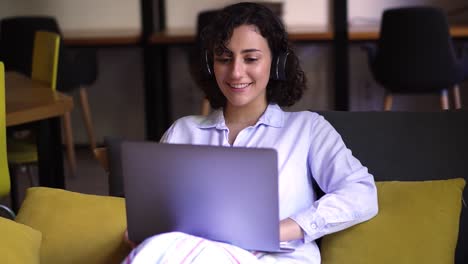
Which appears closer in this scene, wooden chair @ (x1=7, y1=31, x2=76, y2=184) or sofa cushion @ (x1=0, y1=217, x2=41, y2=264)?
sofa cushion @ (x1=0, y1=217, x2=41, y2=264)

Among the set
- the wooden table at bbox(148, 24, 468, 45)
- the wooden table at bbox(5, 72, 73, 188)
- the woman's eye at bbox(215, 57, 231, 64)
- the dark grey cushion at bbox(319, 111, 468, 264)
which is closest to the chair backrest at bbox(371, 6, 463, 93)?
the wooden table at bbox(148, 24, 468, 45)

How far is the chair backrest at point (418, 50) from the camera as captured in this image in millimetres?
4188

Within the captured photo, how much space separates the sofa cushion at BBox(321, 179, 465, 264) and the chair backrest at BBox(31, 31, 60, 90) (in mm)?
1873

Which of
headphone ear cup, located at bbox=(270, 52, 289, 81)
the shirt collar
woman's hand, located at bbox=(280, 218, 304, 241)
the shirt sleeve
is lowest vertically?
woman's hand, located at bbox=(280, 218, 304, 241)

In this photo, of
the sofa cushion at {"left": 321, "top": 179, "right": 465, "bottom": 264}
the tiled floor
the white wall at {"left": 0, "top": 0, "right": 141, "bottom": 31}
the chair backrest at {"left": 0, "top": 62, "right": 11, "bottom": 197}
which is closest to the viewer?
the sofa cushion at {"left": 321, "top": 179, "right": 465, "bottom": 264}

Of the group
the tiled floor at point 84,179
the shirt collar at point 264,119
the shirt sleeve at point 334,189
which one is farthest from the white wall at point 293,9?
the shirt sleeve at point 334,189

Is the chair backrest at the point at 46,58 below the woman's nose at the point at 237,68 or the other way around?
below

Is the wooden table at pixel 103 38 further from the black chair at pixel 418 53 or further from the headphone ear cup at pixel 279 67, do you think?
the headphone ear cup at pixel 279 67

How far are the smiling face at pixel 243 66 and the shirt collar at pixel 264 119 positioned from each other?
0.19 feet

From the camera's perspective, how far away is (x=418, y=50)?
4.22 meters

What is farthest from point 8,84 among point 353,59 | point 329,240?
point 353,59

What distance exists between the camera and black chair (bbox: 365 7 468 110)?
4.19 metres

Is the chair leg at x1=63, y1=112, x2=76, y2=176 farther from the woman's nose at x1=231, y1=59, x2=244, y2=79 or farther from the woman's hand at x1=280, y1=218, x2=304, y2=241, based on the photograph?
the woman's hand at x1=280, y1=218, x2=304, y2=241

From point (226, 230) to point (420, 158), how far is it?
66 cm
